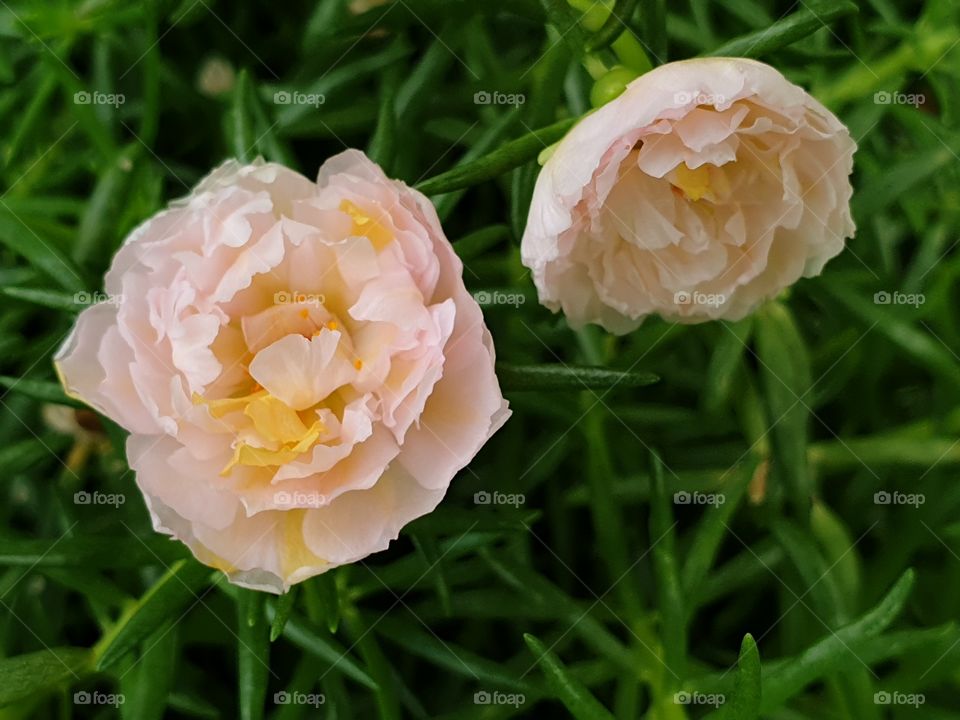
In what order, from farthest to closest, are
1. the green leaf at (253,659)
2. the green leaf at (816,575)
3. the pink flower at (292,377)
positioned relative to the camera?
the green leaf at (816,575)
the green leaf at (253,659)
the pink flower at (292,377)

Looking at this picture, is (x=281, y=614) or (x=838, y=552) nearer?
(x=281, y=614)

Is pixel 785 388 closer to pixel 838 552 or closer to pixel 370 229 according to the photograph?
pixel 838 552

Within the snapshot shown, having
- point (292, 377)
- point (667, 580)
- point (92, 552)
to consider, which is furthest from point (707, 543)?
point (92, 552)

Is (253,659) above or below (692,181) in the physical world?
below

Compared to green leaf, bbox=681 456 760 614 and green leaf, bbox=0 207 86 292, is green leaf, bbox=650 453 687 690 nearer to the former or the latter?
green leaf, bbox=681 456 760 614

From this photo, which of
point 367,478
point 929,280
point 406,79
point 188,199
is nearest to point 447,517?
point 367,478

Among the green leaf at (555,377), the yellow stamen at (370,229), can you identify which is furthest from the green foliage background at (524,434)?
the yellow stamen at (370,229)

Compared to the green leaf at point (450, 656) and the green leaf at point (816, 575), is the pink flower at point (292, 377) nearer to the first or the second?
the green leaf at point (450, 656)
